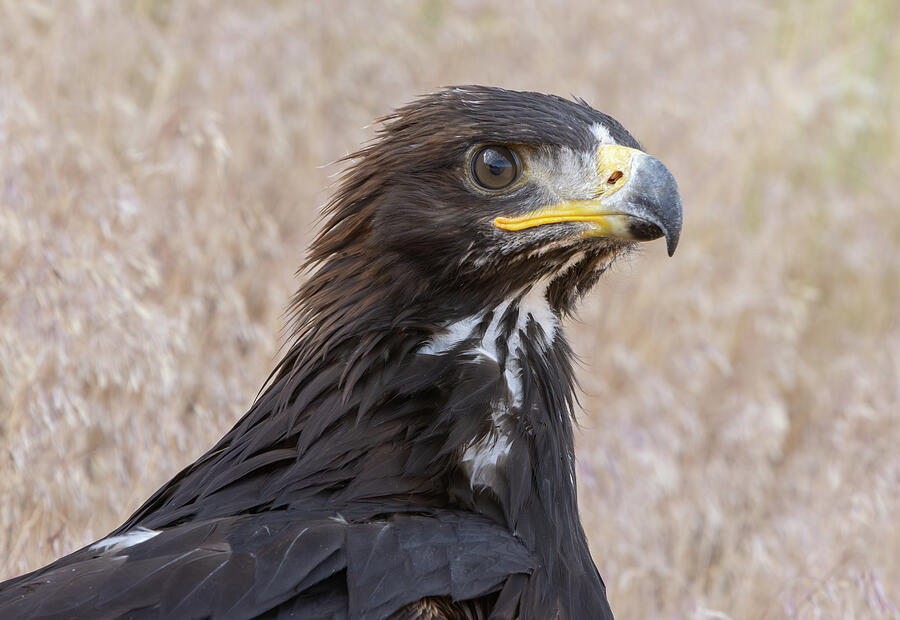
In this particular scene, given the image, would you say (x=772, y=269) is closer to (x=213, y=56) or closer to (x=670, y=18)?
(x=670, y=18)

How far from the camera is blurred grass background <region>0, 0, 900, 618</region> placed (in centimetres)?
381

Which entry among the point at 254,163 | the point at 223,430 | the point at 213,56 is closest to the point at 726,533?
the point at 223,430

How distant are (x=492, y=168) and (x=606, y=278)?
29.0 inches

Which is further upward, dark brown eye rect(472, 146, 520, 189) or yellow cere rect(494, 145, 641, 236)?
dark brown eye rect(472, 146, 520, 189)

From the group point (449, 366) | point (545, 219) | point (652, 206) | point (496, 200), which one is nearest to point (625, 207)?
point (652, 206)

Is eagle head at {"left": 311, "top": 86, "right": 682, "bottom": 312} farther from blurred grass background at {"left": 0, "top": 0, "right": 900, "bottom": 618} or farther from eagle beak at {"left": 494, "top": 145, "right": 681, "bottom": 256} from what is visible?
blurred grass background at {"left": 0, "top": 0, "right": 900, "bottom": 618}

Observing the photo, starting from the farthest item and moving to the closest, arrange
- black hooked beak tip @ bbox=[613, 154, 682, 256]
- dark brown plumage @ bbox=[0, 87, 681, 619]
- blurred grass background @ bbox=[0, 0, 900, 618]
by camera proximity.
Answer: blurred grass background @ bbox=[0, 0, 900, 618] → black hooked beak tip @ bbox=[613, 154, 682, 256] → dark brown plumage @ bbox=[0, 87, 681, 619]

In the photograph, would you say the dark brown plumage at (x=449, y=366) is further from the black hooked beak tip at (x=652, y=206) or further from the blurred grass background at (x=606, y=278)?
the blurred grass background at (x=606, y=278)

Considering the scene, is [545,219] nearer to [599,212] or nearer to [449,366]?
[599,212]

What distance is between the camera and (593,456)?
16.4 feet

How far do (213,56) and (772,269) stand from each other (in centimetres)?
323

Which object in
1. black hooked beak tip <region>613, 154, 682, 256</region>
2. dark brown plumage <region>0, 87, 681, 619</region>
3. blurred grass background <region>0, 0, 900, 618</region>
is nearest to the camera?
dark brown plumage <region>0, 87, 681, 619</region>

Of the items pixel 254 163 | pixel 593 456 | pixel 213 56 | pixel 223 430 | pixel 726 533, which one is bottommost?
pixel 726 533

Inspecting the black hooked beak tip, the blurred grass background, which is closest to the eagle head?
the black hooked beak tip
